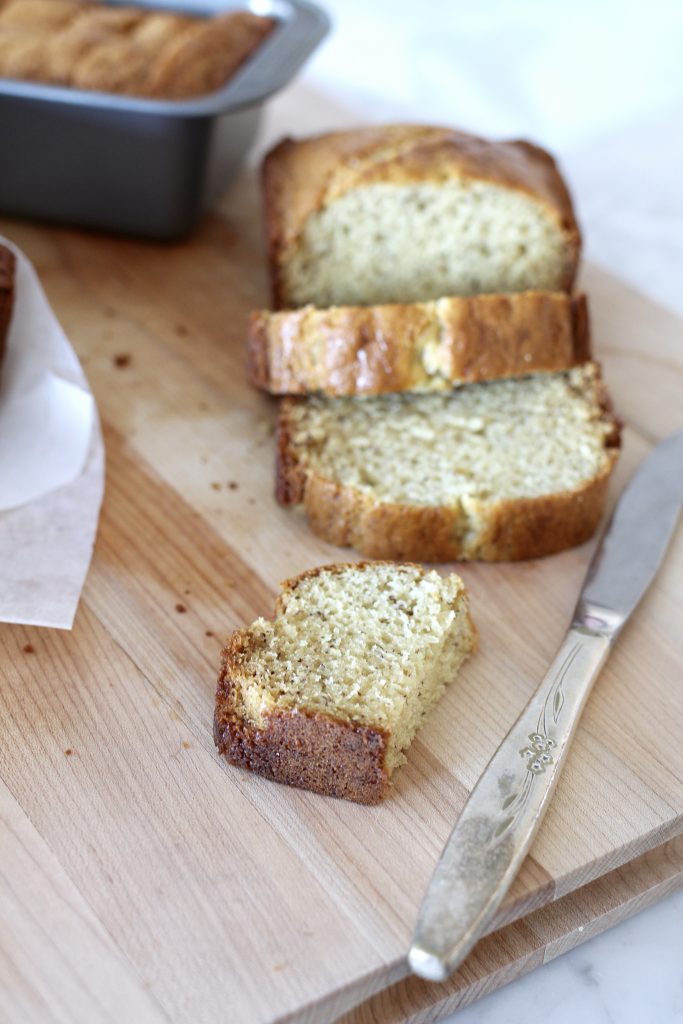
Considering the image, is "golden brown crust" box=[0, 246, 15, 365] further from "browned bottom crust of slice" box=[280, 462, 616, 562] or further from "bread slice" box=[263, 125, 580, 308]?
"browned bottom crust of slice" box=[280, 462, 616, 562]

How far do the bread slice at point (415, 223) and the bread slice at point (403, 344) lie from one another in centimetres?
31

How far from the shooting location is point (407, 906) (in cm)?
181

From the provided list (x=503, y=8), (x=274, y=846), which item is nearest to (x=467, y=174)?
(x=274, y=846)

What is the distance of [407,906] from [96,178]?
2224 mm

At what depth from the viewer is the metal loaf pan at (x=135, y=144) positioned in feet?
9.92

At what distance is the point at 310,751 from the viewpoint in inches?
77.2

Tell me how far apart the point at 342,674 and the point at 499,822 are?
378 millimetres

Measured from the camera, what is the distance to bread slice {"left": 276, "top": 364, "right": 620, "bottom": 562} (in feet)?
8.15

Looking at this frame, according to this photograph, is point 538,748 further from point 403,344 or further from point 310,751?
point 403,344

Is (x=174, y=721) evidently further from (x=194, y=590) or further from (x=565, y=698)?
(x=565, y=698)

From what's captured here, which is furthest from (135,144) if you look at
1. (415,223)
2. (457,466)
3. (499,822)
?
(499,822)

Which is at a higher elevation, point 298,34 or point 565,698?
point 298,34

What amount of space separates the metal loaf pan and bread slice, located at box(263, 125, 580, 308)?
0.27 m

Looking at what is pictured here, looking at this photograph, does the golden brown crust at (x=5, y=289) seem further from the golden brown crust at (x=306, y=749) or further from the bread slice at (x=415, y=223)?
the golden brown crust at (x=306, y=749)
